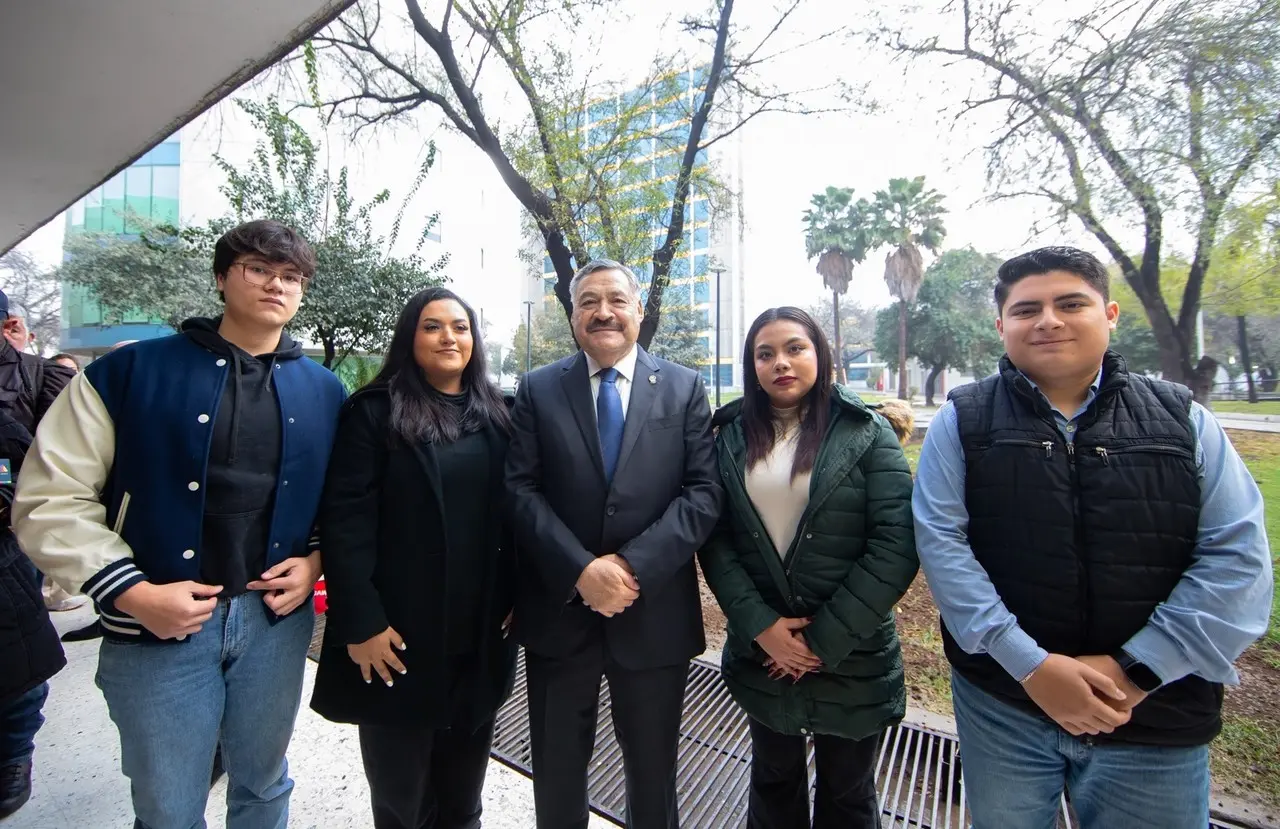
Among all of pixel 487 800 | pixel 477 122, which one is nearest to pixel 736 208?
pixel 477 122

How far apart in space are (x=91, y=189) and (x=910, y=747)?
228 inches

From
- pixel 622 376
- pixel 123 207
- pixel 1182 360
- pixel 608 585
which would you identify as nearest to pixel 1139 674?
pixel 608 585

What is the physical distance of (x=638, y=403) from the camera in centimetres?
177

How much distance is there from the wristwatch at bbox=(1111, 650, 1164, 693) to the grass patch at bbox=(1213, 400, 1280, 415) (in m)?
3.60

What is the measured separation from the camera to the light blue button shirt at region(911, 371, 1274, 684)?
1192mm

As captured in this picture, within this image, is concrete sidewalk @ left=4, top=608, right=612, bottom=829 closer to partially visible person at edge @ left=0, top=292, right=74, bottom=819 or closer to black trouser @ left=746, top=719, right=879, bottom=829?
partially visible person at edge @ left=0, top=292, right=74, bottom=819

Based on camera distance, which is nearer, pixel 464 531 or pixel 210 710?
pixel 210 710

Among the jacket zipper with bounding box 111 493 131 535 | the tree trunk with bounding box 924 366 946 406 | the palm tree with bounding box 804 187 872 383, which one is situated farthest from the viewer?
the palm tree with bounding box 804 187 872 383

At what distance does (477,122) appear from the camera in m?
5.73

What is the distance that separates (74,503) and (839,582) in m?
2.08

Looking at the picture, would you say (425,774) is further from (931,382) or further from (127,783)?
(931,382)

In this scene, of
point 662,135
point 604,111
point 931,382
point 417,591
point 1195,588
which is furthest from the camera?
point 931,382

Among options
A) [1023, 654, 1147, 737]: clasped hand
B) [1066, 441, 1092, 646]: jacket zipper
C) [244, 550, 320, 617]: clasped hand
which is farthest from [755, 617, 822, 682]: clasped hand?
[244, 550, 320, 617]: clasped hand

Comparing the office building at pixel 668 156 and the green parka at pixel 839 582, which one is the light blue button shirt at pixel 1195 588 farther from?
Result: the office building at pixel 668 156
